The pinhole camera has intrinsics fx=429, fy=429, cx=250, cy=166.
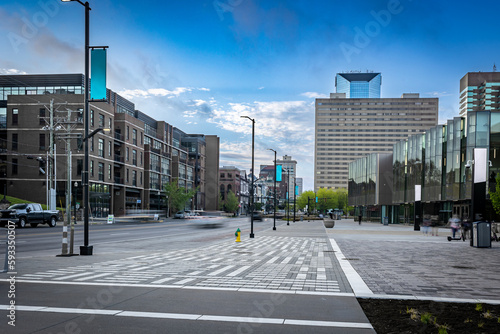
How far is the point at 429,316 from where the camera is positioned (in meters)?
6.41

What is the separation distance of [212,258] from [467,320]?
9930 mm

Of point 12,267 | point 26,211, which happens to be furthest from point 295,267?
point 26,211

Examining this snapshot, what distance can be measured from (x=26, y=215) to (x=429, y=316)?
128ft

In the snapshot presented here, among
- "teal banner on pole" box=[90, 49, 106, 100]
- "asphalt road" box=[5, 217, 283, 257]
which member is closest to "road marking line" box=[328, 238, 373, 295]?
"asphalt road" box=[5, 217, 283, 257]

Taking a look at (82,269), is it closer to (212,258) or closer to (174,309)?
(212,258)

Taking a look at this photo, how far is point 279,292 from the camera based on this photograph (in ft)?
29.1

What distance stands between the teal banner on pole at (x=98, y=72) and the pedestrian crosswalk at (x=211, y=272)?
615 centimetres

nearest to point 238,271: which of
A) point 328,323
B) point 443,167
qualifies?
point 328,323

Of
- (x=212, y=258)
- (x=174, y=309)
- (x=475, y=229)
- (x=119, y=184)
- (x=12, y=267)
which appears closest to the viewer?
(x=174, y=309)

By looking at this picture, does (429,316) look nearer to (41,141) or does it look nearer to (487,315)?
(487,315)

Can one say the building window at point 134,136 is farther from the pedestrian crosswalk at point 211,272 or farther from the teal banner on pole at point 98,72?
the pedestrian crosswalk at point 211,272

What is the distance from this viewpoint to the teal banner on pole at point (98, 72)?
15.8 metres

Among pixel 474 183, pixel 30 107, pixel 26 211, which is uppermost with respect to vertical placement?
pixel 30 107

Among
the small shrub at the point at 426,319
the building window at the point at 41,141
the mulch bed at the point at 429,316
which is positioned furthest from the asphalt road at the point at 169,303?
the building window at the point at 41,141
